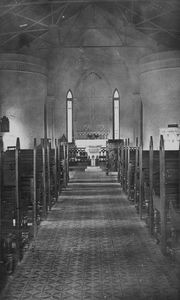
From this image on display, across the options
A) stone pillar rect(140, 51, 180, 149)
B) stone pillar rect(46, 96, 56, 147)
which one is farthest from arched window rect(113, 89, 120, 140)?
stone pillar rect(46, 96, 56, 147)

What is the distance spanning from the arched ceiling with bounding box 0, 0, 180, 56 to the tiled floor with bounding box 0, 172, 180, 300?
1025cm

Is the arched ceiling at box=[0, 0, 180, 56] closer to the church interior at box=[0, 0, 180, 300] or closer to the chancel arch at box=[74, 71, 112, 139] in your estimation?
the church interior at box=[0, 0, 180, 300]

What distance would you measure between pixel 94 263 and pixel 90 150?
60.4ft

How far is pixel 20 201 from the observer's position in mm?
6758

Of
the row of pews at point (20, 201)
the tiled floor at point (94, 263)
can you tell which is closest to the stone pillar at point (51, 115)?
the row of pews at point (20, 201)

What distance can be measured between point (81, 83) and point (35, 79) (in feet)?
11.6

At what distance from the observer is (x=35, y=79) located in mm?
23844

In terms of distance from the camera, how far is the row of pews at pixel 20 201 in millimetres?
5809

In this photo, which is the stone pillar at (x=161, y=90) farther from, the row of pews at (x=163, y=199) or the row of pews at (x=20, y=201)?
the row of pews at (x=163, y=199)

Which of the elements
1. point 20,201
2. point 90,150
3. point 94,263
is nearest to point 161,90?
point 90,150

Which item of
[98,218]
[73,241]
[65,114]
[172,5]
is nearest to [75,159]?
[65,114]

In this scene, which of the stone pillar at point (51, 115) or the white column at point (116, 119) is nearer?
the stone pillar at point (51, 115)

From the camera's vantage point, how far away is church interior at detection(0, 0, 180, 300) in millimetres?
5418

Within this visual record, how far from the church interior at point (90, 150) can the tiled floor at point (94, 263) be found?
0.02 metres
